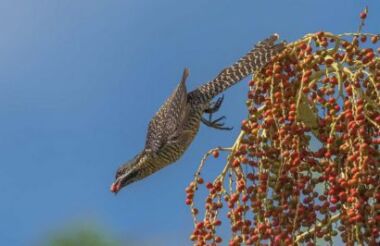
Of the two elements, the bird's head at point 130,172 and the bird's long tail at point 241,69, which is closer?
the bird's long tail at point 241,69

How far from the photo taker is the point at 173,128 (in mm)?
6691

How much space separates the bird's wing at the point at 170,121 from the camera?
21.6 feet

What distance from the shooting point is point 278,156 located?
15.4 feet

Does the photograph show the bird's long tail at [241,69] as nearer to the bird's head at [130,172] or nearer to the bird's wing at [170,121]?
the bird's wing at [170,121]

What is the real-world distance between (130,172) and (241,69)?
147 centimetres

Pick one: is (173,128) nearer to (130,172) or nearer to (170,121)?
(170,121)

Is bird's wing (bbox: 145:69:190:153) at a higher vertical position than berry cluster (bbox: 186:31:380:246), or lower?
higher

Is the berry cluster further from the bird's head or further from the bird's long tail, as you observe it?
the bird's head

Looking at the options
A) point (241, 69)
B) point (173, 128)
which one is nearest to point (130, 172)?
point (173, 128)

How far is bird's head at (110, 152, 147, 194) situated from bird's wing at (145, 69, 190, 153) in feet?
0.41

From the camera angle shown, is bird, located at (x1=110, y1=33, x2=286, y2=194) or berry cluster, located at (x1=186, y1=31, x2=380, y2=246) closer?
berry cluster, located at (x1=186, y1=31, x2=380, y2=246)

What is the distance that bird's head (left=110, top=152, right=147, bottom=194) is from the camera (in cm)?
671

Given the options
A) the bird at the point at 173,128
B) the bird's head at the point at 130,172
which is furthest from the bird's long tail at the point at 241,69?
the bird's head at the point at 130,172

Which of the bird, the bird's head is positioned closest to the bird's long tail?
the bird
